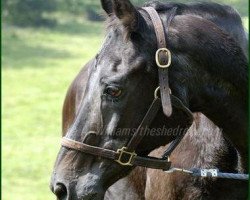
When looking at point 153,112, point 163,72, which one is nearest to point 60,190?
point 153,112

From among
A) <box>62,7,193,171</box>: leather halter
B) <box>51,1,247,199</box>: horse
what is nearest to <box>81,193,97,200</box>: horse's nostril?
<box>51,1,247,199</box>: horse

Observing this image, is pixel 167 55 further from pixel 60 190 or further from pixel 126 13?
pixel 60 190

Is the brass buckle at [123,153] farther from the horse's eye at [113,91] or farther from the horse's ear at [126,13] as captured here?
the horse's ear at [126,13]

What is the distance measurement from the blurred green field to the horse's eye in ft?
1.39

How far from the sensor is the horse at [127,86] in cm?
305

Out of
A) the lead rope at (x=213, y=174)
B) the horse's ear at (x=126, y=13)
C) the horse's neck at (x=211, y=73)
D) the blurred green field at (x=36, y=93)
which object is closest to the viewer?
the horse's ear at (x=126, y=13)

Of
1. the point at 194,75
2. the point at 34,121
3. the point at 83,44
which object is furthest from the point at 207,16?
the point at 83,44

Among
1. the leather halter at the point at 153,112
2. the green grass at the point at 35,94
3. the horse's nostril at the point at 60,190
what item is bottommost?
the green grass at the point at 35,94

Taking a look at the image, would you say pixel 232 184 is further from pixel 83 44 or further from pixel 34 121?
pixel 83 44

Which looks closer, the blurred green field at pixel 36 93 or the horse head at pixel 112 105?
Answer: the horse head at pixel 112 105

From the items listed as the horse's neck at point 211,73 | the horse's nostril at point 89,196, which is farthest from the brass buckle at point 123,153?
the horse's neck at point 211,73

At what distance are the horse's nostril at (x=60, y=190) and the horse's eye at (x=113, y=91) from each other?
1.56 feet

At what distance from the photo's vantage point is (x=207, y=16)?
3.37m

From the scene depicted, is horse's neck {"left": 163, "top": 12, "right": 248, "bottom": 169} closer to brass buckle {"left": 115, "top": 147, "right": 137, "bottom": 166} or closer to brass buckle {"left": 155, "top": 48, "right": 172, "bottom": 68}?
brass buckle {"left": 155, "top": 48, "right": 172, "bottom": 68}
